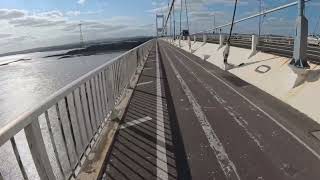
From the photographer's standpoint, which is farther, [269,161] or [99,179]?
[269,161]

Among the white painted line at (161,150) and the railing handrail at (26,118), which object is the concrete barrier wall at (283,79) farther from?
the railing handrail at (26,118)

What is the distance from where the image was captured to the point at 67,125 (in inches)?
206

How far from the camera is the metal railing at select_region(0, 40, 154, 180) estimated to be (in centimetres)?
391

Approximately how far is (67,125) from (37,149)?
3.94ft

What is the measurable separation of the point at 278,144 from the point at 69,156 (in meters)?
3.61

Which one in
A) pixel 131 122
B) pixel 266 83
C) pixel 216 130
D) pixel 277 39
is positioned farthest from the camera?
pixel 277 39

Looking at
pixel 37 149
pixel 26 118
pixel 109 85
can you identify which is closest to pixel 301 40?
pixel 109 85

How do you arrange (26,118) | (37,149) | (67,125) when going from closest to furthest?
(26,118) < (37,149) < (67,125)

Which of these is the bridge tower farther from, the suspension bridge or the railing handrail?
the railing handrail

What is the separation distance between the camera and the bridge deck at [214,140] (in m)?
5.34

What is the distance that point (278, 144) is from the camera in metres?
6.41

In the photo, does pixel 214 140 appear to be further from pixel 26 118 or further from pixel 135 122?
pixel 26 118

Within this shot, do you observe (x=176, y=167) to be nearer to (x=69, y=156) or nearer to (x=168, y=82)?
(x=69, y=156)

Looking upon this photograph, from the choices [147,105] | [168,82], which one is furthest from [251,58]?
[147,105]
